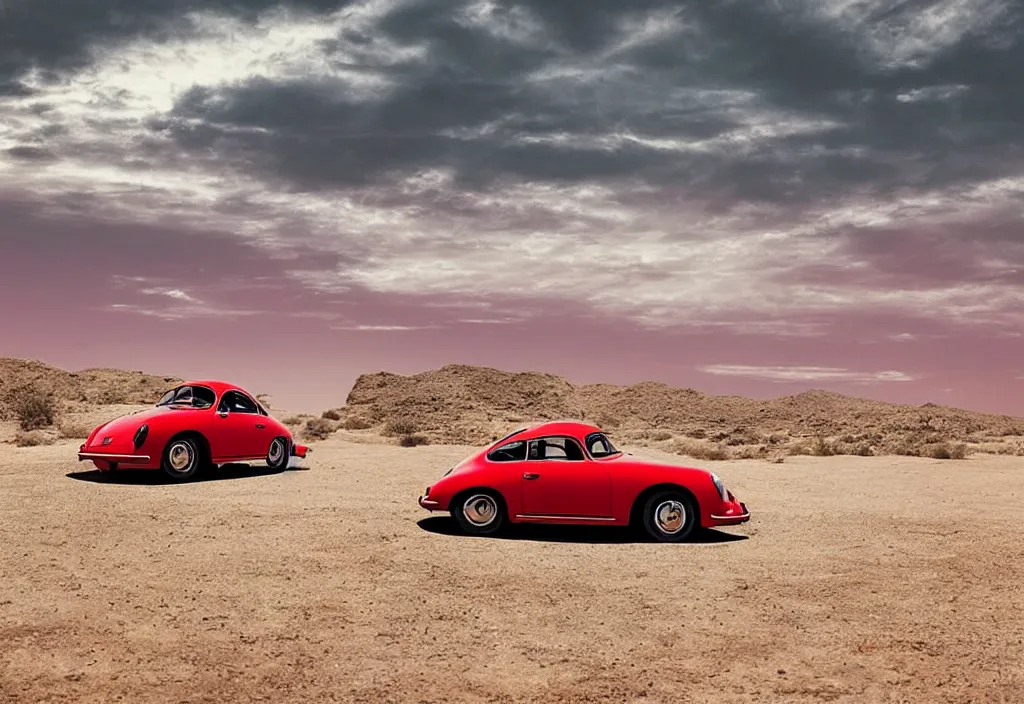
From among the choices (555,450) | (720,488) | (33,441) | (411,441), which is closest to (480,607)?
(555,450)

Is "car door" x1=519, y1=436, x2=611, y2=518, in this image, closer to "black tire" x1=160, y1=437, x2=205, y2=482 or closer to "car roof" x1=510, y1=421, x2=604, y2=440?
"car roof" x1=510, y1=421, x2=604, y2=440

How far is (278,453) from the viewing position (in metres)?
21.2

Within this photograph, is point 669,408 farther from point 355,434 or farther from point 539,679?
point 539,679

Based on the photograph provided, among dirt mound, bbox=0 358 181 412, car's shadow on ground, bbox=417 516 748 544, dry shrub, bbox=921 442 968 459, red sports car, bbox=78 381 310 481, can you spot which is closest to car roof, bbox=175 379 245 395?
red sports car, bbox=78 381 310 481

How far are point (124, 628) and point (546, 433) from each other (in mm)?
6092

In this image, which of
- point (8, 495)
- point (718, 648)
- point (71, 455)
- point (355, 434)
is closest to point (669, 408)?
point (355, 434)

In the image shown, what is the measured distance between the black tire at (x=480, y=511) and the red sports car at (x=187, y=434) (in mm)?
7667

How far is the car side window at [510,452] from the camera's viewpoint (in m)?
13.7

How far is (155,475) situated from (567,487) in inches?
402

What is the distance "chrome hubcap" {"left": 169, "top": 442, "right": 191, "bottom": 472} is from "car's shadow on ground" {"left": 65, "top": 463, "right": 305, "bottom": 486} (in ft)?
1.01

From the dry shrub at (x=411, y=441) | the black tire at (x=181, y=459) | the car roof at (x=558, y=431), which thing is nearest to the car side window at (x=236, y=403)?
the black tire at (x=181, y=459)

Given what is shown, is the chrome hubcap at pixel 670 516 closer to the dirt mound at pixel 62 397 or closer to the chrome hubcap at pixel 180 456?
the chrome hubcap at pixel 180 456

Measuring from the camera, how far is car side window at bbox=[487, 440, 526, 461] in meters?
13.7

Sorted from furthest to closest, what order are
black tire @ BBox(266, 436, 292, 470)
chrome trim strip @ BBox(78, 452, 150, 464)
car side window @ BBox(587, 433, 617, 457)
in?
black tire @ BBox(266, 436, 292, 470), chrome trim strip @ BBox(78, 452, 150, 464), car side window @ BBox(587, 433, 617, 457)
